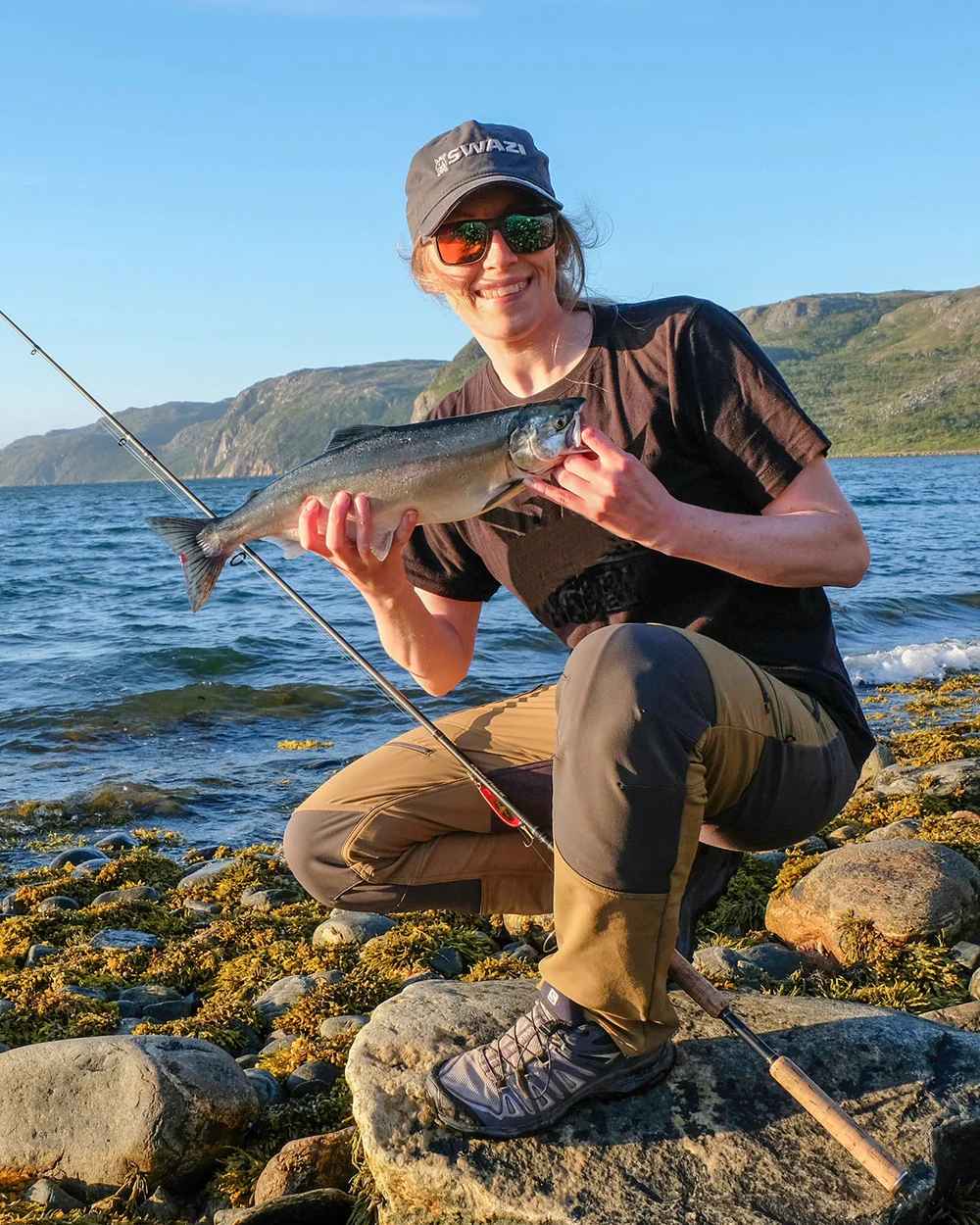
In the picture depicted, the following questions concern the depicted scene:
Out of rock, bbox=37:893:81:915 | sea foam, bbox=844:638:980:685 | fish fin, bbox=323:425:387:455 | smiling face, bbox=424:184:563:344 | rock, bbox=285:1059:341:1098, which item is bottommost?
sea foam, bbox=844:638:980:685

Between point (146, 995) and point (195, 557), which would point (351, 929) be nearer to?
point (146, 995)

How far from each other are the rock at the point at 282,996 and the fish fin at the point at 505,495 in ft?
8.66

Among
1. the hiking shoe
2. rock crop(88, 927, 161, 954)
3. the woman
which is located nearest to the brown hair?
the woman

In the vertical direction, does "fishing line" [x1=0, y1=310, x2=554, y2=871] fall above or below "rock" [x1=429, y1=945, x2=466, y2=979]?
above

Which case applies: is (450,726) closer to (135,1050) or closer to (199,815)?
(135,1050)

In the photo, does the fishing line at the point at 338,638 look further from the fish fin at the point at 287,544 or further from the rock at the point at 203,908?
the rock at the point at 203,908

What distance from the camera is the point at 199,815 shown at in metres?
9.65

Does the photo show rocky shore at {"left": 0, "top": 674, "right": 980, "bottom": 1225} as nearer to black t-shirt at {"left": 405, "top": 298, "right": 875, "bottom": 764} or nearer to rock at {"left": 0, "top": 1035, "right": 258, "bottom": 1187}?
rock at {"left": 0, "top": 1035, "right": 258, "bottom": 1187}

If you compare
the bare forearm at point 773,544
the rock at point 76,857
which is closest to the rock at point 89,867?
the rock at point 76,857

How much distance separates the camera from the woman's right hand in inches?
158

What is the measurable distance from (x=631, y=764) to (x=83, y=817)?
7.75 metres

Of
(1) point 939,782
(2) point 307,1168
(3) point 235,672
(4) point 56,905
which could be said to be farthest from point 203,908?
(3) point 235,672

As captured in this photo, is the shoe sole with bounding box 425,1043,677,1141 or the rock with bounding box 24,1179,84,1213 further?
the rock with bounding box 24,1179,84,1213

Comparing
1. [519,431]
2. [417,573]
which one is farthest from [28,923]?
[519,431]
